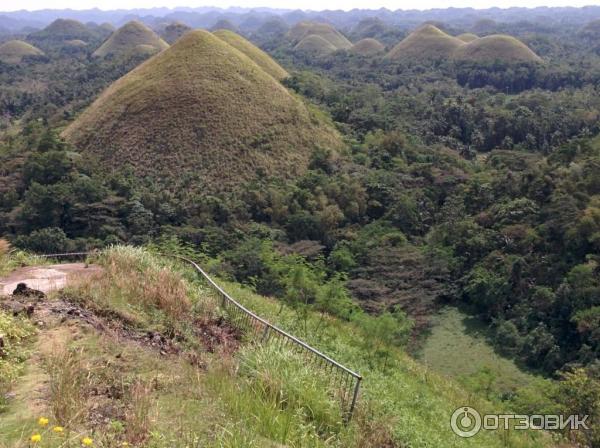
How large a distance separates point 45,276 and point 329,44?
12054 cm

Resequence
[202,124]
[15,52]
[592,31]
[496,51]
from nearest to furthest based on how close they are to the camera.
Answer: [202,124] → [496,51] → [15,52] → [592,31]

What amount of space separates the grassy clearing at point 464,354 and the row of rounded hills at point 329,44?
2686 inches

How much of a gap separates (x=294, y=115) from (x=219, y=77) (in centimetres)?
580

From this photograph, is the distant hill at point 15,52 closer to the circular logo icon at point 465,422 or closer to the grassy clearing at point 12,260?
the grassy clearing at point 12,260

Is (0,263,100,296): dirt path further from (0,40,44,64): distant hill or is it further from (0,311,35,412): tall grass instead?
(0,40,44,64): distant hill

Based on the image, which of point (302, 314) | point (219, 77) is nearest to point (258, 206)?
point (219, 77)

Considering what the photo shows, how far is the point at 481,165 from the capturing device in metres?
36.8

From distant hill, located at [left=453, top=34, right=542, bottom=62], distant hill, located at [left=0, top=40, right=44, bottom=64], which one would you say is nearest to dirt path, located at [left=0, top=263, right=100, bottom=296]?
distant hill, located at [left=453, top=34, right=542, bottom=62]

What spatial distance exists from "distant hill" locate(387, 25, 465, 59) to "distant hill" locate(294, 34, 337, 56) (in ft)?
70.3

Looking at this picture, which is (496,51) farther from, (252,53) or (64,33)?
(64,33)

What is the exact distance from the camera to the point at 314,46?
118 meters

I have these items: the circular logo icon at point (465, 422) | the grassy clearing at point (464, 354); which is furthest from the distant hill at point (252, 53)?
the circular logo icon at point (465, 422)

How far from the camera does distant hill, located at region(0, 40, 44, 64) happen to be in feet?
344
